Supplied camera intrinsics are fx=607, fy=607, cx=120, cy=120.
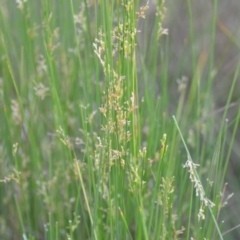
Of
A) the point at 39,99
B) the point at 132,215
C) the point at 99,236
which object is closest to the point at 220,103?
the point at 39,99

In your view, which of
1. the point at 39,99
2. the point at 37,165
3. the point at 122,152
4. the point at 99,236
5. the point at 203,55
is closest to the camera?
the point at 122,152

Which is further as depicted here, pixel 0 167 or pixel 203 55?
pixel 203 55

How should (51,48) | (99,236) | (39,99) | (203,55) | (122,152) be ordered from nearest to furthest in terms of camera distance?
(122,152)
(99,236)
(51,48)
(39,99)
(203,55)

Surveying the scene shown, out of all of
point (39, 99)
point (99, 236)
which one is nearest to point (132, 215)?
point (99, 236)

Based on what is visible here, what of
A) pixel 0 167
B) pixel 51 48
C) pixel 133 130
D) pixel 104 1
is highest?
pixel 104 1

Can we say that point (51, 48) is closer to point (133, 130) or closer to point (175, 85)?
point (133, 130)

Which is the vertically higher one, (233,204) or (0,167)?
(0,167)
